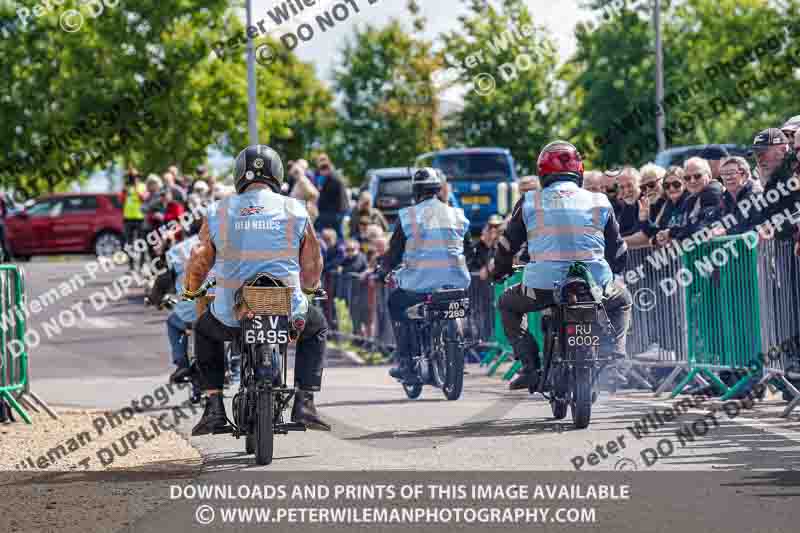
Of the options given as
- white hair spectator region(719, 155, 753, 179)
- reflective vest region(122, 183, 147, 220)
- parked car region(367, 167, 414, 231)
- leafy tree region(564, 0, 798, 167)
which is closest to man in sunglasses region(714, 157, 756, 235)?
white hair spectator region(719, 155, 753, 179)

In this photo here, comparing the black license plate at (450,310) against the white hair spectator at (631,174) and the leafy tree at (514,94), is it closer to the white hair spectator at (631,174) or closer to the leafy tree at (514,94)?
the white hair spectator at (631,174)

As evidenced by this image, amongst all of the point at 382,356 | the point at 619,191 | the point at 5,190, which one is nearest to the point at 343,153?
the point at 5,190

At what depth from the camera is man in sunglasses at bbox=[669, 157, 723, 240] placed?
13672 mm

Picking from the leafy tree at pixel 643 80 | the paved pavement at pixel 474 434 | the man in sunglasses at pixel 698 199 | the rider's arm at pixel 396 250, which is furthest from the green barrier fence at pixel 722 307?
the leafy tree at pixel 643 80

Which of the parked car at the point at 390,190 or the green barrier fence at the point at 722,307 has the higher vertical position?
the parked car at the point at 390,190

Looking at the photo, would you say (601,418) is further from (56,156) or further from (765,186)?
(56,156)

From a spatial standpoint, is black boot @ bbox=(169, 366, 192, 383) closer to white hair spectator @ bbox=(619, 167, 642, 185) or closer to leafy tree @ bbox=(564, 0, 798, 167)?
white hair spectator @ bbox=(619, 167, 642, 185)

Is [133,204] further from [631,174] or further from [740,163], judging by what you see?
[740,163]

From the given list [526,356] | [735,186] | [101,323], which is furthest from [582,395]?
[101,323]

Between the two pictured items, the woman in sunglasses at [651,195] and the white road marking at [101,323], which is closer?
the woman in sunglasses at [651,195]

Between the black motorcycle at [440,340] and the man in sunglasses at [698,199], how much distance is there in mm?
1921

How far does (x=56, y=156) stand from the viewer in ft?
194

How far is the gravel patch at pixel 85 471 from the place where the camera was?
813 centimetres

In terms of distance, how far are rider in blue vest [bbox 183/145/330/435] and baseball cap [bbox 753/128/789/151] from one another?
167 inches
